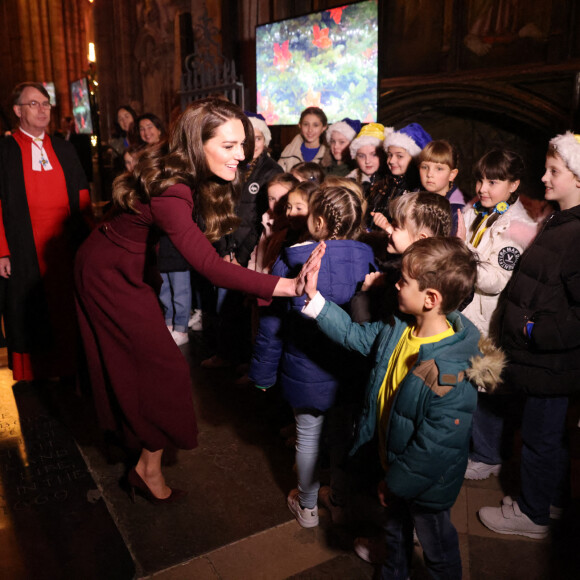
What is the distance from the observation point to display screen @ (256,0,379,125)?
6.09m

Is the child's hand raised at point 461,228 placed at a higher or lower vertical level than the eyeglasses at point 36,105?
lower

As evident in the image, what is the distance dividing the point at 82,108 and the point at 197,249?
13.1 meters

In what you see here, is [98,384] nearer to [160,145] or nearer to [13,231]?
[160,145]

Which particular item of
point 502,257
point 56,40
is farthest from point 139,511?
point 56,40

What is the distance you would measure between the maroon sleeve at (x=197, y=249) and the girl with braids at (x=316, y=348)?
0.27m

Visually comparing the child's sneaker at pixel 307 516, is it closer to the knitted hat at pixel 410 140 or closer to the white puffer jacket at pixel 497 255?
the white puffer jacket at pixel 497 255

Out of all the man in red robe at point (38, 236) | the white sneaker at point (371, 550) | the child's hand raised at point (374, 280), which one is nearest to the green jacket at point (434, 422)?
the child's hand raised at point (374, 280)

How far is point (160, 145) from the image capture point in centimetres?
214

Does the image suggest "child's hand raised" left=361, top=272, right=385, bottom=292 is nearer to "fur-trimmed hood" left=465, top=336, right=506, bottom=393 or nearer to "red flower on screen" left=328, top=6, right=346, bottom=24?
"fur-trimmed hood" left=465, top=336, right=506, bottom=393

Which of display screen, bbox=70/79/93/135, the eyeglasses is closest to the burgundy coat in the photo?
the eyeglasses

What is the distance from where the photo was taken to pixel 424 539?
1.81 m

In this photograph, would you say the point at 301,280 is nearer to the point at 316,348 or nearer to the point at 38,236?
the point at 316,348

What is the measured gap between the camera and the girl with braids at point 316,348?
2.18 metres

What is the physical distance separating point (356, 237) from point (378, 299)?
0.99 feet
